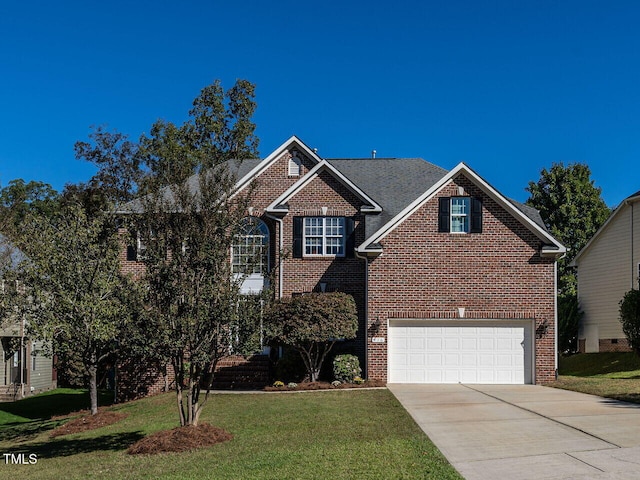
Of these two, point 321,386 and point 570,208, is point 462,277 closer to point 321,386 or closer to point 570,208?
point 321,386

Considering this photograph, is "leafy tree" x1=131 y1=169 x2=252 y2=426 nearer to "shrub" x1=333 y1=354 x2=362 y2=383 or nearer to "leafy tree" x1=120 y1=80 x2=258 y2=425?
"leafy tree" x1=120 y1=80 x2=258 y2=425

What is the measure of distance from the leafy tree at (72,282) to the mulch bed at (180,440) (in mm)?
5280

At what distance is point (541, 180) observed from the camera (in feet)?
159

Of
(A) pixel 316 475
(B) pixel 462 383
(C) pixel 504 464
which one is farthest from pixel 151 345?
Result: (B) pixel 462 383

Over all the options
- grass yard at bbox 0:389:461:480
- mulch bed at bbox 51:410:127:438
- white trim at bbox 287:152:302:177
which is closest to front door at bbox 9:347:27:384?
grass yard at bbox 0:389:461:480

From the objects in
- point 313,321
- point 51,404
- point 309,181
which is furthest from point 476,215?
point 51,404

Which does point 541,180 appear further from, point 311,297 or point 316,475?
point 316,475

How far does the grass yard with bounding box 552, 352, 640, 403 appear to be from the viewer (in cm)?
1992

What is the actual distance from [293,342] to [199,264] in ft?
29.6

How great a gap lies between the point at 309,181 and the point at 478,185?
19.5ft

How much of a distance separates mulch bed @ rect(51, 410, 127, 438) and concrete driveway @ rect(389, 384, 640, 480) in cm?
755

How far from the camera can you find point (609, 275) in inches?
1339

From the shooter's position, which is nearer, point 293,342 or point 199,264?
point 199,264

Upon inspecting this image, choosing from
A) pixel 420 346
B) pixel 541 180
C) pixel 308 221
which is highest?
pixel 541 180
